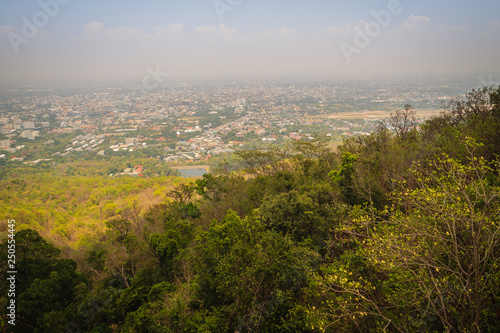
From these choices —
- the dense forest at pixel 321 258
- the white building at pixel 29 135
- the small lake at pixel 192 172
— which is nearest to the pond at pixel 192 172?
the small lake at pixel 192 172

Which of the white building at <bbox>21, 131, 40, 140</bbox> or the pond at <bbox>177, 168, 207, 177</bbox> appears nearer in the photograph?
the pond at <bbox>177, 168, 207, 177</bbox>

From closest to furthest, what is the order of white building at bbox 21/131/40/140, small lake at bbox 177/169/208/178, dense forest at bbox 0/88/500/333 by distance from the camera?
dense forest at bbox 0/88/500/333, small lake at bbox 177/169/208/178, white building at bbox 21/131/40/140

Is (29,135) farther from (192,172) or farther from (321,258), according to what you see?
(321,258)

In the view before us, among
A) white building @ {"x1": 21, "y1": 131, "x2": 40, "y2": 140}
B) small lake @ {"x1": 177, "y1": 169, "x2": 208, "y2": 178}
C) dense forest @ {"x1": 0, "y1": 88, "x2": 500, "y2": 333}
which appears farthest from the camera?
white building @ {"x1": 21, "y1": 131, "x2": 40, "y2": 140}

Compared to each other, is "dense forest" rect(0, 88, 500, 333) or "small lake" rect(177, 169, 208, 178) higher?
"dense forest" rect(0, 88, 500, 333)

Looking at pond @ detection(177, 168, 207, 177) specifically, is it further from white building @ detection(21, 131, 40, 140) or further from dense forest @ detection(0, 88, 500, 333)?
white building @ detection(21, 131, 40, 140)

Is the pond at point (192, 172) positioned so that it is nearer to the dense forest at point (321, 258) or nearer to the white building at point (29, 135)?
the dense forest at point (321, 258)

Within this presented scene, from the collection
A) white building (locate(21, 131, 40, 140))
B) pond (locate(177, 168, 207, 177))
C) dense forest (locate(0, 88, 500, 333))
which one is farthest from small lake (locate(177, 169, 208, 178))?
white building (locate(21, 131, 40, 140))

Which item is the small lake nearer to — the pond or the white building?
the pond
